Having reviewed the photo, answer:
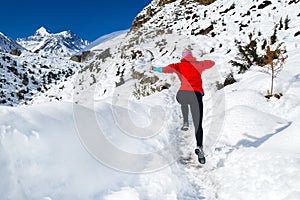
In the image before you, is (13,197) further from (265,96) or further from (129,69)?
(129,69)

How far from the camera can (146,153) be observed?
3719mm

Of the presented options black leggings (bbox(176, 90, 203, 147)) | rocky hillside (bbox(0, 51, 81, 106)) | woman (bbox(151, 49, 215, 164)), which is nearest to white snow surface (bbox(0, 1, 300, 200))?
black leggings (bbox(176, 90, 203, 147))

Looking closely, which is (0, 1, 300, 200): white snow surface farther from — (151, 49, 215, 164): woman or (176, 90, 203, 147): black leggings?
(151, 49, 215, 164): woman

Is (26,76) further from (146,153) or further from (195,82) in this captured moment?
(195,82)

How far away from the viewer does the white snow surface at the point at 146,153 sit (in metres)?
2.24

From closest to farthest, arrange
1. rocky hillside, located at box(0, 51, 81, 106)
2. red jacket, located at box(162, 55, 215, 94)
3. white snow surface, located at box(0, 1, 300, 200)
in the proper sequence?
white snow surface, located at box(0, 1, 300, 200) < red jacket, located at box(162, 55, 215, 94) < rocky hillside, located at box(0, 51, 81, 106)

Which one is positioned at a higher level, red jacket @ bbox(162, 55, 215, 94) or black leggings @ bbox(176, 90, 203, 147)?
red jacket @ bbox(162, 55, 215, 94)

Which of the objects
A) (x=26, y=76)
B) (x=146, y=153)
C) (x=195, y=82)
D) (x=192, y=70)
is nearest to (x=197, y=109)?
(x=195, y=82)

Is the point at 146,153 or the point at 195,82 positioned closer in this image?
the point at 195,82

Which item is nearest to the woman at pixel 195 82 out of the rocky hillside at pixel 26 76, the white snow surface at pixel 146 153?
the white snow surface at pixel 146 153

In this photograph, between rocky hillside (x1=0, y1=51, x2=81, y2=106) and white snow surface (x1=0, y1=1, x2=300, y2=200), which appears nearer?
white snow surface (x1=0, y1=1, x2=300, y2=200)

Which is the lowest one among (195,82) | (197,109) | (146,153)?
(146,153)

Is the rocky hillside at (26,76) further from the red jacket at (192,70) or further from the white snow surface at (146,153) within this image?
the red jacket at (192,70)

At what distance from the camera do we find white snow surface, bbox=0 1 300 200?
88.0 inches
